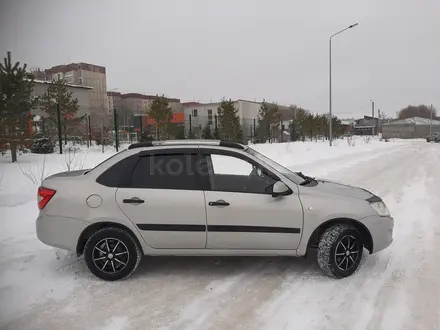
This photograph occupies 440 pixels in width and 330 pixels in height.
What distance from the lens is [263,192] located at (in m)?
4.04

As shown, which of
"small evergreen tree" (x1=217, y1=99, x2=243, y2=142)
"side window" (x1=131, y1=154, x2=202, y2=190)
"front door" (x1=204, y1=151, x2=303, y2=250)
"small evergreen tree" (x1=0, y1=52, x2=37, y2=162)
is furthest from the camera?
"small evergreen tree" (x1=217, y1=99, x2=243, y2=142)

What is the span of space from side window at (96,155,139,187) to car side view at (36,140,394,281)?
0.01m

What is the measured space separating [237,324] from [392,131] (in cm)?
8144

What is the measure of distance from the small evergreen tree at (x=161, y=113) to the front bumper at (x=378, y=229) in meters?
18.9

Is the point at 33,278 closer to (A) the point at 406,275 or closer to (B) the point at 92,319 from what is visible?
(B) the point at 92,319

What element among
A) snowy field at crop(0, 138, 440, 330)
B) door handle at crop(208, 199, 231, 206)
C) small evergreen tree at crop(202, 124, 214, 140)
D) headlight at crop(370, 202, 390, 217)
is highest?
small evergreen tree at crop(202, 124, 214, 140)

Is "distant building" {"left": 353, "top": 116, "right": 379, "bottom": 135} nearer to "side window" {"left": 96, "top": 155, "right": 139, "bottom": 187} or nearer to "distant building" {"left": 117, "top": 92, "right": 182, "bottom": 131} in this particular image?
"distant building" {"left": 117, "top": 92, "right": 182, "bottom": 131}

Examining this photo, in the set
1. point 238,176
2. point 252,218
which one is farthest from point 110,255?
point 238,176

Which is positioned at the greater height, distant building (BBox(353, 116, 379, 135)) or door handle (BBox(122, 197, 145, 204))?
distant building (BBox(353, 116, 379, 135))

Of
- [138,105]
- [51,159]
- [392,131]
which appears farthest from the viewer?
[392,131]

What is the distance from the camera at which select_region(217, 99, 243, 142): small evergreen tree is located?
88.2 ft

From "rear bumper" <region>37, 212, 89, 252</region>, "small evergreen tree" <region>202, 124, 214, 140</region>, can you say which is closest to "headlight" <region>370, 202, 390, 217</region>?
"rear bumper" <region>37, 212, 89, 252</region>

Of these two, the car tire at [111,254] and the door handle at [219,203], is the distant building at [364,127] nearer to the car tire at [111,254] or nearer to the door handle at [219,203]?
the door handle at [219,203]

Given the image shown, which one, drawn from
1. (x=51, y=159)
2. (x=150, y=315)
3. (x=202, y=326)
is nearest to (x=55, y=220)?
(x=150, y=315)
